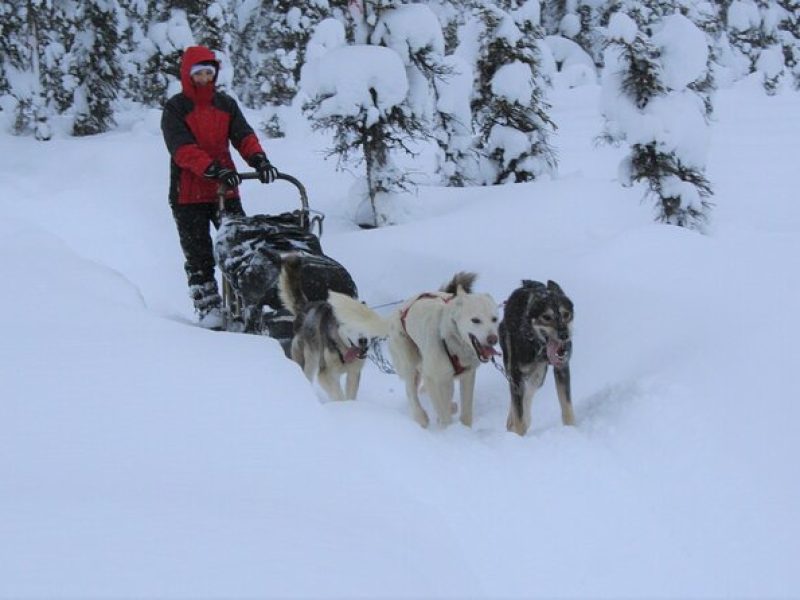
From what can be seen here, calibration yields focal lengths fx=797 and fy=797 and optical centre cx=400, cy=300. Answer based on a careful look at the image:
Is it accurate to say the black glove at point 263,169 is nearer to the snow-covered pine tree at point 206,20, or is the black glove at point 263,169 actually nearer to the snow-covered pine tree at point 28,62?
the snow-covered pine tree at point 206,20

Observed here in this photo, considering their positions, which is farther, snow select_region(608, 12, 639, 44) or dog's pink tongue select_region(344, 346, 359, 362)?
snow select_region(608, 12, 639, 44)

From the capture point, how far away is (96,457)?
2816 mm

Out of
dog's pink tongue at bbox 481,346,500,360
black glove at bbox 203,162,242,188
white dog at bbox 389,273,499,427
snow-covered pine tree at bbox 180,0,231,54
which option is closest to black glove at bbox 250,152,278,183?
black glove at bbox 203,162,242,188

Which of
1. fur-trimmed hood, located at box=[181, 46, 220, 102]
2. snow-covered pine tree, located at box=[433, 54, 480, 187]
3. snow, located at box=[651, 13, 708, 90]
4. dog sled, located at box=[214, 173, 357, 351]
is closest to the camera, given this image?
dog sled, located at box=[214, 173, 357, 351]

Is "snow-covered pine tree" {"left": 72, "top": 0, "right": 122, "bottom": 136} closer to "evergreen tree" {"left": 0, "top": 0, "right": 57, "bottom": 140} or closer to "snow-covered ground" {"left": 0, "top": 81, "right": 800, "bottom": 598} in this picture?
"evergreen tree" {"left": 0, "top": 0, "right": 57, "bottom": 140}

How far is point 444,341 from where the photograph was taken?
467cm

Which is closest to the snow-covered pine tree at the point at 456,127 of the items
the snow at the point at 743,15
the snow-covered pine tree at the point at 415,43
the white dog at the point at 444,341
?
the snow-covered pine tree at the point at 415,43

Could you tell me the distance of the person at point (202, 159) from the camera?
19.6ft

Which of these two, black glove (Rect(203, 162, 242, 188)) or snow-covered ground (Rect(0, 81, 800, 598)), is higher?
black glove (Rect(203, 162, 242, 188))

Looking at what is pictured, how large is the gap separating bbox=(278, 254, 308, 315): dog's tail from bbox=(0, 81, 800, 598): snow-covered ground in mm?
586

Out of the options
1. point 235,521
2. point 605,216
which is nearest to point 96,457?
point 235,521

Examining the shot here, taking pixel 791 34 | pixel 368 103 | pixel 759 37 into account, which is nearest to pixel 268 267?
pixel 368 103

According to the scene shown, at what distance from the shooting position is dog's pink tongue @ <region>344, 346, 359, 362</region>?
4923 mm

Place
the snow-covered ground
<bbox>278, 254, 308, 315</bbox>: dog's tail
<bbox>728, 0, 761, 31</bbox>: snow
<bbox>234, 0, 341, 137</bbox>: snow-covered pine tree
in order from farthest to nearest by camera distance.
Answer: <bbox>728, 0, 761, 31</bbox>: snow < <bbox>234, 0, 341, 137</bbox>: snow-covered pine tree < <bbox>278, 254, 308, 315</bbox>: dog's tail < the snow-covered ground
